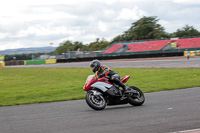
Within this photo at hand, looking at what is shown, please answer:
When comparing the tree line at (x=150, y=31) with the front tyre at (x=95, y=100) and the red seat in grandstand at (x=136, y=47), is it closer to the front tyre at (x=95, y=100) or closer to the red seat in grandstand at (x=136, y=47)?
the red seat in grandstand at (x=136, y=47)

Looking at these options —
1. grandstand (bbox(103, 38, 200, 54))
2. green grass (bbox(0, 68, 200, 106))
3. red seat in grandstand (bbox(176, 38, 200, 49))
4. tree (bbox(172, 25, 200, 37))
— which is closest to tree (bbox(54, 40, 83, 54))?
tree (bbox(172, 25, 200, 37))

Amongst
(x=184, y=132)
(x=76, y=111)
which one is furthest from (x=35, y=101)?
(x=184, y=132)

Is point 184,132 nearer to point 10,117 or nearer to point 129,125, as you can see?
point 129,125

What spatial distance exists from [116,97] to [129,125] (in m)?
2.54

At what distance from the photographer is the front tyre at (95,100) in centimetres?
807

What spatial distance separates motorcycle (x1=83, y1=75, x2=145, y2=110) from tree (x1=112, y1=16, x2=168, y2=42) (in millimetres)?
85817

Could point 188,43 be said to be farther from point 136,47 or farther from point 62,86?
point 62,86

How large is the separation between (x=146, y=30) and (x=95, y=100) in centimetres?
9102

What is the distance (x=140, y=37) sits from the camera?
98.7 m

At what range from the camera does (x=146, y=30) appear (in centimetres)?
9719

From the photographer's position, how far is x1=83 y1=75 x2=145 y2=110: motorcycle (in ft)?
26.7

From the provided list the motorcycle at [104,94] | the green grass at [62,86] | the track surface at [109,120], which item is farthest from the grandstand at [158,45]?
the track surface at [109,120]

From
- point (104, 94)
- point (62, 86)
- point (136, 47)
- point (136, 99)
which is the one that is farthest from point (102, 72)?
point (136, 47)

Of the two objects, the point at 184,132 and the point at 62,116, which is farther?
the point at 62,116
